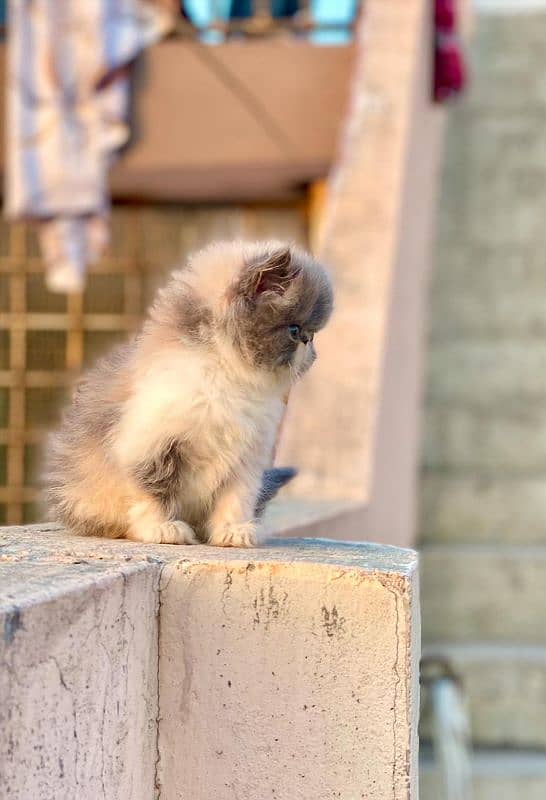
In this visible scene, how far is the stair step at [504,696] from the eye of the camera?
4.48m

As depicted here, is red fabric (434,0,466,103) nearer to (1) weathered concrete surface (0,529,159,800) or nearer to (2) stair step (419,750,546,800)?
(2) stair step (419,750,546,800)

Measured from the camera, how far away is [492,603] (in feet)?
16.2

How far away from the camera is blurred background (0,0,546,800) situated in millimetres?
4547

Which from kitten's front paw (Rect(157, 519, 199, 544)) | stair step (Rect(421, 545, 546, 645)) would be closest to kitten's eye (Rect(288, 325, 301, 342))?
kitten's front paw (Rect(157, 519, 199, 544))

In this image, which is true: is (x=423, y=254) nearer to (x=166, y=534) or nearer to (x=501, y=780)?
(x=501, y=780)

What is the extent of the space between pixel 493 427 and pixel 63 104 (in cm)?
370

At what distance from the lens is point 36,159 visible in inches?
285

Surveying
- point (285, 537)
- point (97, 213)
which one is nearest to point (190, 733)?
point (285, 537)

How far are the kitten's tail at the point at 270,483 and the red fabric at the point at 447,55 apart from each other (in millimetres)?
5322

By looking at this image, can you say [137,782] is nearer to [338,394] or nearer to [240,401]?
[240,401]

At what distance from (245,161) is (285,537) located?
211 inches

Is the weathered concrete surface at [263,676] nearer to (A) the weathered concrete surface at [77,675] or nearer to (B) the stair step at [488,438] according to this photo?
(A) the weathered concrete surface at [77,675]

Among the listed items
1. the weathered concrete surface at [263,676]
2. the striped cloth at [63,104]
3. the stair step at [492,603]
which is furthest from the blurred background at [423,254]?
the weathered concrete surface at [263,676]

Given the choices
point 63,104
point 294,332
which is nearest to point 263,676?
point 294,332
